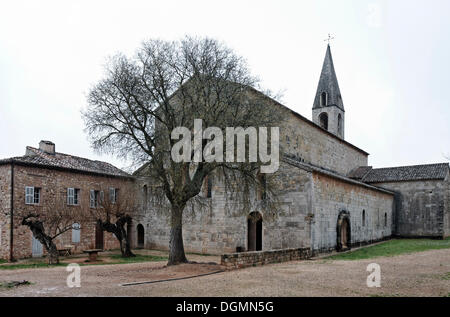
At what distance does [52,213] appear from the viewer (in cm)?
2122

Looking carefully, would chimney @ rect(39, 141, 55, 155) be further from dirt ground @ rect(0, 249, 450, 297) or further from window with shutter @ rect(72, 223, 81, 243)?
dirt ground @ rect(0, 249, 450, 297)

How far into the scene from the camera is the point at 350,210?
25.1 metres

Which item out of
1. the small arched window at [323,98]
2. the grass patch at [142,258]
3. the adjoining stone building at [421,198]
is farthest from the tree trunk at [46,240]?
the small arched window at [323,98]

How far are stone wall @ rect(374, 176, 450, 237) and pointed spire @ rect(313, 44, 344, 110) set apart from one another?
35.3 feet

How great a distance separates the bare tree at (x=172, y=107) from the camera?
53.9 feet

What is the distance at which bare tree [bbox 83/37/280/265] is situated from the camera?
16.4m

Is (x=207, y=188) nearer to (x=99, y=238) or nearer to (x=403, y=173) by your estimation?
(x=99, y=238)

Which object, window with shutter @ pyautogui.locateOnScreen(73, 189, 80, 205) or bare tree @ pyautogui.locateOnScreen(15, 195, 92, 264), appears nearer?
bare tree @ pyautogui.locateOnScreen(15, 195, 92, 264)

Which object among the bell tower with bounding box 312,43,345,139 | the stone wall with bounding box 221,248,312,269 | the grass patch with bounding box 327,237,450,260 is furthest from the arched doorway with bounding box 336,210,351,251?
the bell tower with bounding box 312,43,345,139

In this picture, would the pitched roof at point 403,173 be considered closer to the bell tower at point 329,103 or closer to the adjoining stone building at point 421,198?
the adjoining stone building at point 421,198

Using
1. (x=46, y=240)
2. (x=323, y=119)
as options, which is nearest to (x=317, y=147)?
(x=323, y=119)
